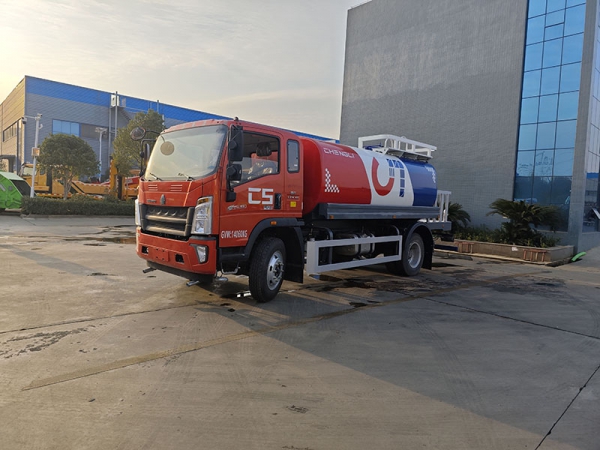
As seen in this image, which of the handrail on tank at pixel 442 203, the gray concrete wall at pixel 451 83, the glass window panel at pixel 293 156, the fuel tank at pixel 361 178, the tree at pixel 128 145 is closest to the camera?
the glass window panel at pixel 293 156

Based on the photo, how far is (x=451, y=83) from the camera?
2009 cm

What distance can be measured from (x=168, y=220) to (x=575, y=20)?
58.9 ft

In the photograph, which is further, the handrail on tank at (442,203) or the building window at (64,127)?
the building window at (64,127)

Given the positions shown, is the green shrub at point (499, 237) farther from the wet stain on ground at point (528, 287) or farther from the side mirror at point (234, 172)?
the side mirror at point (234, 172)

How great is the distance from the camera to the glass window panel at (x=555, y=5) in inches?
661

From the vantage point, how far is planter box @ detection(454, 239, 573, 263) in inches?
564

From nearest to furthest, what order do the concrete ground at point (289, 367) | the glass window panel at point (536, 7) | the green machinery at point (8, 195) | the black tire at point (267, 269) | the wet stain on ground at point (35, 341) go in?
the concrete ground at point (289, 367), the wet stain on ground at point (35, 341), the black tire at point (267, 269), the glass window panel at point (536, 7), the green machinery at point (8, 195)

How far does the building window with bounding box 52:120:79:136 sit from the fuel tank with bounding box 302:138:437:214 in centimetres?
4661

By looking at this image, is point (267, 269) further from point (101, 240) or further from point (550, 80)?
point (550, 80)

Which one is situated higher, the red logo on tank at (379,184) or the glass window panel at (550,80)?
the glass window panel at (550,80)

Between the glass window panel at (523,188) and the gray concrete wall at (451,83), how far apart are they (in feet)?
0.88

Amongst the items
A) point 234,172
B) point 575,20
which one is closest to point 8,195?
point 234,172

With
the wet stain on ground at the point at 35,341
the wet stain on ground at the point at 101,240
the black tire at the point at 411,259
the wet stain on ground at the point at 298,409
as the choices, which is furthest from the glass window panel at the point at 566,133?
the wet stain on ground at the point at 35,341

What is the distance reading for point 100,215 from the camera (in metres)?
24.5
